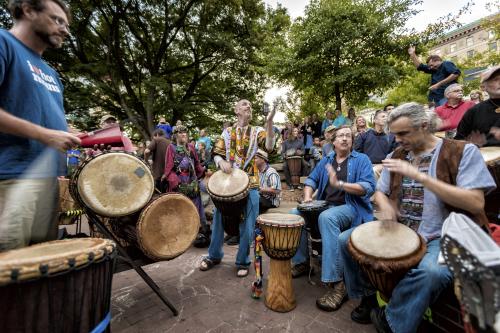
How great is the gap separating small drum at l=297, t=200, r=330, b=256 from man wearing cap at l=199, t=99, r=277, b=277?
1.99 ft

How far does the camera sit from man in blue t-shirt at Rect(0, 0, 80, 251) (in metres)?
1.49

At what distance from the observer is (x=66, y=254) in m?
1.25

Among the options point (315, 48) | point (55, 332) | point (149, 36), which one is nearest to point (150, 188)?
point (55, 332)

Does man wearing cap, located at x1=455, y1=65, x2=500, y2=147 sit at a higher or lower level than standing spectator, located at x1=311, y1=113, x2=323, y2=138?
lower

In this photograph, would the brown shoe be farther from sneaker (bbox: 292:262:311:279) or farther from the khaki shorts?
the khaki shorts

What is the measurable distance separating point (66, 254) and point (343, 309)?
2.31 meters

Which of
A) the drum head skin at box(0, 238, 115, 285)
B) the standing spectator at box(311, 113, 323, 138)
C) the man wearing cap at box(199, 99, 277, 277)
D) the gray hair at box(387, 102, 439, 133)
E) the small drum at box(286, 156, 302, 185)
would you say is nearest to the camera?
the drum head skin at box(0, 238, 115, 285)

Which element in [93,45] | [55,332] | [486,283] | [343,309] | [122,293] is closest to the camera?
[486,283]

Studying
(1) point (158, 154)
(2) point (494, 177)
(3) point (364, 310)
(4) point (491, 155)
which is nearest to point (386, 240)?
(3) point (364, 310)

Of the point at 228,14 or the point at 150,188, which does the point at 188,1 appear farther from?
the point at 150,188

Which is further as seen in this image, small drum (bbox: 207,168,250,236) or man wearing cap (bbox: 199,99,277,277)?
man wearing cap (bbox: 199,99,277,277)

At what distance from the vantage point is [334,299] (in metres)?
2.53

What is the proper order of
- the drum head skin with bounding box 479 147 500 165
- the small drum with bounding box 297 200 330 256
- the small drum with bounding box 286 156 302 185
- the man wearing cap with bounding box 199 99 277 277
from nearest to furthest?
the drum head skin with bounding box 479 147 500 165
the small drum with bounding box 297 200 330 256
the man wearing cap with bounding box 199 99 277 277
the small drum with bounding box 286 156 302 185

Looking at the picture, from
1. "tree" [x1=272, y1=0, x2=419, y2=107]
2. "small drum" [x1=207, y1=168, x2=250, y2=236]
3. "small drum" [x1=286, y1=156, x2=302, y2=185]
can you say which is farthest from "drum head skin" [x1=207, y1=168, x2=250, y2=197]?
"tree" [x1=272, y1=0, x2=419, y2=107]
